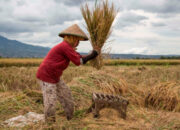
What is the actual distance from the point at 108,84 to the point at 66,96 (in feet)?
5.41

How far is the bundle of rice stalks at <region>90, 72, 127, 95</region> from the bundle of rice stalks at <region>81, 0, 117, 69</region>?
0.77 meters

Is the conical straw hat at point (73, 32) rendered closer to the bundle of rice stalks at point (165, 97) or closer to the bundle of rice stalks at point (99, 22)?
the bundle of rice stalks at point (99, 22)

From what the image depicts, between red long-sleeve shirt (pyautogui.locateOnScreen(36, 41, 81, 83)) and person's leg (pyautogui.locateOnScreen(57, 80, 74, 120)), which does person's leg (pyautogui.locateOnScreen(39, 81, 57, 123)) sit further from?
person's leg (pyautogui.locateOnScreen(57, 80, 74, 120))

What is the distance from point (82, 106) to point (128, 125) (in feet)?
4.29

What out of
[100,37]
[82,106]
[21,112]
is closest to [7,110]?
[21,112]

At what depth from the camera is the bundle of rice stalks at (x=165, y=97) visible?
4809 mm

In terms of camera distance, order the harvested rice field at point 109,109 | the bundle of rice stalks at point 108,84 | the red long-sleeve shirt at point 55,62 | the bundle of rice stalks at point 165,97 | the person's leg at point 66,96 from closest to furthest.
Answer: the red long-sleeve shirt at point 55,62, the harvested rice field at point 109,109, the person's leg at point 66,96, the bundle of rice stalks at point 165,97, the bundle of rice stalks at point 108,84

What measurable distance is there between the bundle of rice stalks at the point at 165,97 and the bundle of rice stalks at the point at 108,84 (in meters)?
0.63

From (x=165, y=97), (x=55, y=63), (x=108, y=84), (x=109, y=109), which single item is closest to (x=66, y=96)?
(x=55, y=63)

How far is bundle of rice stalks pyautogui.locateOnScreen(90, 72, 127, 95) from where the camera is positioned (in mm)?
5105

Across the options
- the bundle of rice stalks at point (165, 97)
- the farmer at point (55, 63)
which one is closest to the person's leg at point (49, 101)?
the farmer at point (55, 63)

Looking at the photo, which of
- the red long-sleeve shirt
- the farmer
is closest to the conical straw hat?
the farmer

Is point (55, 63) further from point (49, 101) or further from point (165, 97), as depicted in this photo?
point (165, 97)

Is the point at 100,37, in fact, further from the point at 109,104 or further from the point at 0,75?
the point at 0,75
